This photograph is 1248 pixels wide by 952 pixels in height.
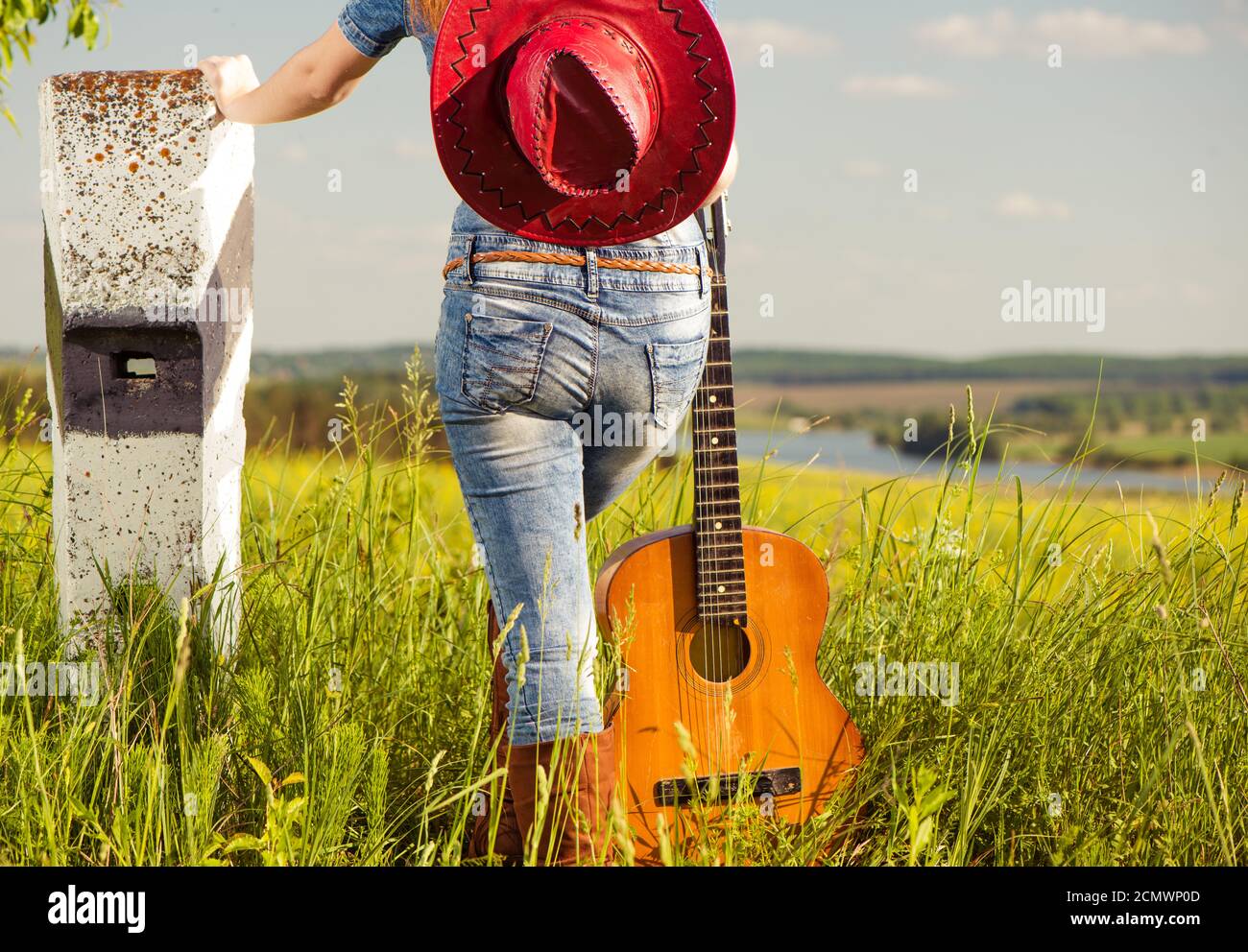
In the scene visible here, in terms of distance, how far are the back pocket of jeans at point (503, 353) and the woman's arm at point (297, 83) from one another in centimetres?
69

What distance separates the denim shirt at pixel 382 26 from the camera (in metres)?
2.08

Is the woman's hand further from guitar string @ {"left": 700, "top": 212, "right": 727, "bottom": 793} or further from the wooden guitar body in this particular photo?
the wooden guitar body

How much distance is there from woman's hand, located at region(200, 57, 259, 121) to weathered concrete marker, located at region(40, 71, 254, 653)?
44mm

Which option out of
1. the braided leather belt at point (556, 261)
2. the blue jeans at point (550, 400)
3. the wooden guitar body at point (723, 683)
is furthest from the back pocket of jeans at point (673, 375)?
the wooden guitar body at point (723, 683)

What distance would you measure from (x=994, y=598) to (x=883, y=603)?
33 centimetres

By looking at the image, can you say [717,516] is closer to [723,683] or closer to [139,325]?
[723,683]

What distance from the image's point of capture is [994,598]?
304cm

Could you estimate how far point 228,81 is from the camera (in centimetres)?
266

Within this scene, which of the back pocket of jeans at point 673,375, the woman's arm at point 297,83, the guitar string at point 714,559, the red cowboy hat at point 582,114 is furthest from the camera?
the guitar string at point 714,559

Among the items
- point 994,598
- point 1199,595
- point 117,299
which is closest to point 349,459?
point 117,299

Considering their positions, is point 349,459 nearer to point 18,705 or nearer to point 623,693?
point 18,705

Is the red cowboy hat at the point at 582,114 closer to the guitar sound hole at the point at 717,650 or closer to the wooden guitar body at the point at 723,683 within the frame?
the wooden guitar body at the point at 723,683

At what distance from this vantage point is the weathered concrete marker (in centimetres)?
271

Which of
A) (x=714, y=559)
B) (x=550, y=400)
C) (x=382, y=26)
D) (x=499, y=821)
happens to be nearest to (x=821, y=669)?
(x=714, y=559)
